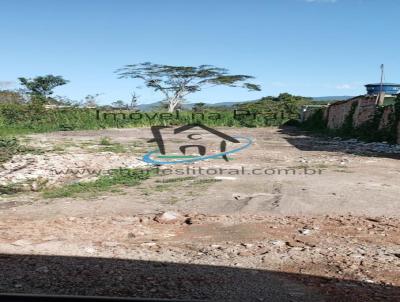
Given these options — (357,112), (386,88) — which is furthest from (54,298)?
(386,88)

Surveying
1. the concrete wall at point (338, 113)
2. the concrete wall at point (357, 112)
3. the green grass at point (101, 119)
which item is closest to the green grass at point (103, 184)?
the concrete wall at point (357, 112)

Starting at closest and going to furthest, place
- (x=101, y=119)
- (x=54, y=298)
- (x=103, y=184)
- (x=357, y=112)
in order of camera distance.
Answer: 1. (x=54, y=298)
2. (x=103, y=184)
3. (x=357, y=112)
4. (x=101, y=119)

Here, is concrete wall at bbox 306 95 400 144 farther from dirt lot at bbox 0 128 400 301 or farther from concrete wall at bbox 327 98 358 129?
dirt lot at bbox 0 128 400 301

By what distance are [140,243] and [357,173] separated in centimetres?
520

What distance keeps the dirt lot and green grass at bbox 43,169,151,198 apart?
241 millimetres

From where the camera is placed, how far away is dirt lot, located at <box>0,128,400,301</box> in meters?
3.13

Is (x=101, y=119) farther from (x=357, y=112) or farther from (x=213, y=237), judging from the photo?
(x=213, y=237)

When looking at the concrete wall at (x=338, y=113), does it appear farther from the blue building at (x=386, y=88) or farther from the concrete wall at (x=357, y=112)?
the blue building at (x=386, y=88)

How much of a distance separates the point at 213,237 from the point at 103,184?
3.48 metres

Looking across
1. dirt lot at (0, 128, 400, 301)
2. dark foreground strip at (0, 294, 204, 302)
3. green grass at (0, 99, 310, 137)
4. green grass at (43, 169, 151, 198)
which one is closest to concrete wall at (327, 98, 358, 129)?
green grass at (0, 99, 310, 137)

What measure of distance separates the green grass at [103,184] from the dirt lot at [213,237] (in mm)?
241

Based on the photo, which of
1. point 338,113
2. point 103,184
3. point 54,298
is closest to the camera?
point 54,298

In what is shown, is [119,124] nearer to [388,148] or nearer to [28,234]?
[388,148]

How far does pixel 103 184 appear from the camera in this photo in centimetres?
741
